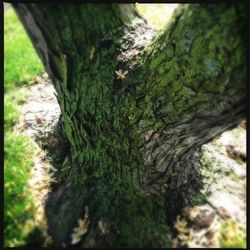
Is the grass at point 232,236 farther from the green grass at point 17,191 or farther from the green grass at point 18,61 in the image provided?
the green grass at point 18,61

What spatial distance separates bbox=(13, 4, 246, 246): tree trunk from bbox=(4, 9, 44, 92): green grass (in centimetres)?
113

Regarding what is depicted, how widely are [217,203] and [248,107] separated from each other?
1.18 meters

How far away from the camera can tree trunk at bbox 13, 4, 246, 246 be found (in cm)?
196

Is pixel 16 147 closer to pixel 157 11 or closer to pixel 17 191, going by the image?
pixel 17 191

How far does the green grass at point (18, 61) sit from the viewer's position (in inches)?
153

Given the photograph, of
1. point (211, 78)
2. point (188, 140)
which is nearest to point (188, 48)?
point (211, 78)

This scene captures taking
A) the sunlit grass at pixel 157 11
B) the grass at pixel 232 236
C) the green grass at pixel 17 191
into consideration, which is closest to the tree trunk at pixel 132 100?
the green grass at pixel 17 191

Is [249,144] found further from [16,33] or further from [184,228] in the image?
[16,33]

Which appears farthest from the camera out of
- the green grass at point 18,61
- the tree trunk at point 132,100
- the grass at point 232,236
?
the green grass at point 18,61

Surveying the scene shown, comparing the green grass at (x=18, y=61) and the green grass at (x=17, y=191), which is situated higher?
the green grass at (x=18, y=61)

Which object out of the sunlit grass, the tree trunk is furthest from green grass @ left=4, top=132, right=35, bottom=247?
the sunlit grass

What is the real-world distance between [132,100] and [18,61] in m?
2.06

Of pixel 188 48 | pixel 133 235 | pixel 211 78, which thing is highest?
pixel 188 48

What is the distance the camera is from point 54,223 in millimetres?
2742
